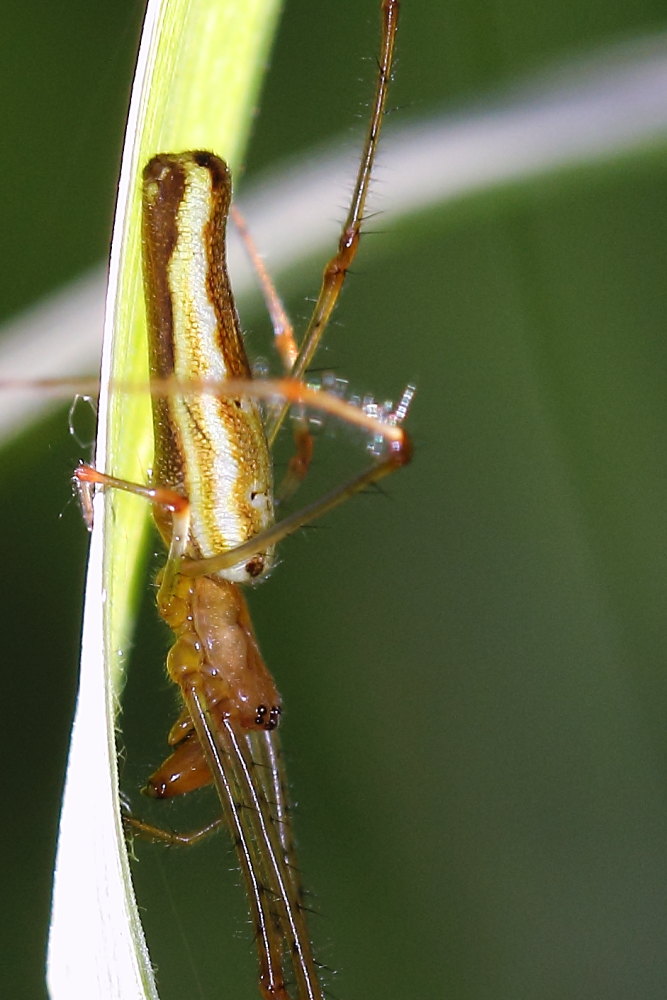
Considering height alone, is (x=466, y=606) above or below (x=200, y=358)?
above

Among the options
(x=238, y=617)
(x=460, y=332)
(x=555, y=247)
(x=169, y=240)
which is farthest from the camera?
(x=460, y=332)

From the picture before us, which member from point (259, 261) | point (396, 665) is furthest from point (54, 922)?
point (396, 665)

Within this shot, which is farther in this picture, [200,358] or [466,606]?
[466,606]

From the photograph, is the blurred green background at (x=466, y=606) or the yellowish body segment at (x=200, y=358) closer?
the yellowish body segment at (x=200, y=358)

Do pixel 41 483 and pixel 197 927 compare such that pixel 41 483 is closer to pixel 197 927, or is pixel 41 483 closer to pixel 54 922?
pixel 197 927

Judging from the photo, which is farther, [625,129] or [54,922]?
[625,129]
